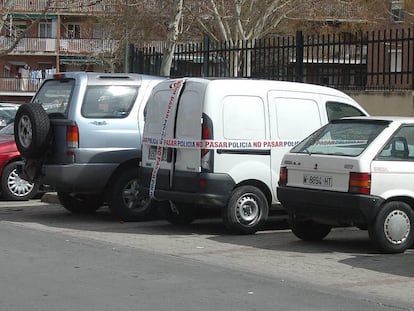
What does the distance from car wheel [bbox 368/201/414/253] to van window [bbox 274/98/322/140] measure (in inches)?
93.0

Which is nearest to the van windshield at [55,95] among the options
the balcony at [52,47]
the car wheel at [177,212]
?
the car wheel at [177,212]

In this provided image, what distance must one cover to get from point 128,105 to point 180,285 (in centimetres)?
533

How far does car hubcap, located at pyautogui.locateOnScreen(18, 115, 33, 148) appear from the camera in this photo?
1183cm

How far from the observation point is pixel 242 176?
10703mm

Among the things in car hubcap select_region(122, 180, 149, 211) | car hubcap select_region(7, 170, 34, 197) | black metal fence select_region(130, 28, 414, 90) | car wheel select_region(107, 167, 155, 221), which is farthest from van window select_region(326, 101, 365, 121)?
car hubcap select_region(7, 170, 34, 197)

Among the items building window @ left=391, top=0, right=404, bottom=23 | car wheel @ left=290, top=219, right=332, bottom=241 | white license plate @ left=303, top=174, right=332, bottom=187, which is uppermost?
building window @ left=391, top=0, right=404, bottom=23

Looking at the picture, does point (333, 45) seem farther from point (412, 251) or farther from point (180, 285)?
point (180, 285)

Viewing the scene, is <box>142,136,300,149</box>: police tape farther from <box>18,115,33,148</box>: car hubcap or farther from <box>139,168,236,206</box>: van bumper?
Result: <box>18,115,33,148</box>: car hubcap

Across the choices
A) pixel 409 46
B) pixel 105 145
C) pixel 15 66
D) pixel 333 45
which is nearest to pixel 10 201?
pixel 105 145

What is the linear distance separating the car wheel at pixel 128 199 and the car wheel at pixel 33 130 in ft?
4.12

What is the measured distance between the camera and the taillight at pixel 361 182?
9062 mm

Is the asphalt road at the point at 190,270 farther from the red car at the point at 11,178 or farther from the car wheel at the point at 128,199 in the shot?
the red car at the point at 11,178

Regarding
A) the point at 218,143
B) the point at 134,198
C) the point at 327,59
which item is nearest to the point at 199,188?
the point at 218,143

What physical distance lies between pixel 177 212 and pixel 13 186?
4.36m
